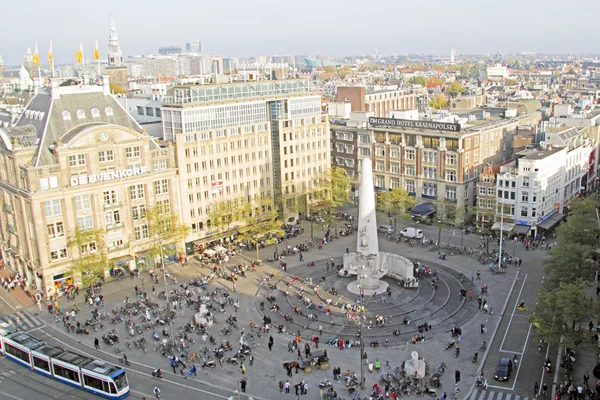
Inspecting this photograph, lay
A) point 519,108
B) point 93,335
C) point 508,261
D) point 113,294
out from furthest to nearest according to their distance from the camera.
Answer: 1. point 519,108
2. point 508,261
3. point 113,294
4. point 93,335

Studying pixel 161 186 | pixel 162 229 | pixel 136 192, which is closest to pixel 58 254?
pixel 136 192

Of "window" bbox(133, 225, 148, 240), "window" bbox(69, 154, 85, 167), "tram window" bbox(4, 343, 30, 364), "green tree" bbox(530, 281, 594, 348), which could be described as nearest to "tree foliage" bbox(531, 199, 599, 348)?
"green tree" bbox(530, 281, 594, 348)

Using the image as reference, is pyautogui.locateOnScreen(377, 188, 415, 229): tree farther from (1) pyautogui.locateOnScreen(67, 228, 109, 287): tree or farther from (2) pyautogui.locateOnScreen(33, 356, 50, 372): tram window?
(2) pyautogui.locateOnScreen(33, 356, 50, 372): tram window

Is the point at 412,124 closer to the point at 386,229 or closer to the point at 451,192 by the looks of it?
the point at 451,192

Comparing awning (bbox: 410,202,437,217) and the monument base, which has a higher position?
awning (bbox: 410,202,437,217)

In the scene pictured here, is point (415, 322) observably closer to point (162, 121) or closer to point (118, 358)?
point (118, 358)

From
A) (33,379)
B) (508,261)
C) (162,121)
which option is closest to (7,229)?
(162,121)
